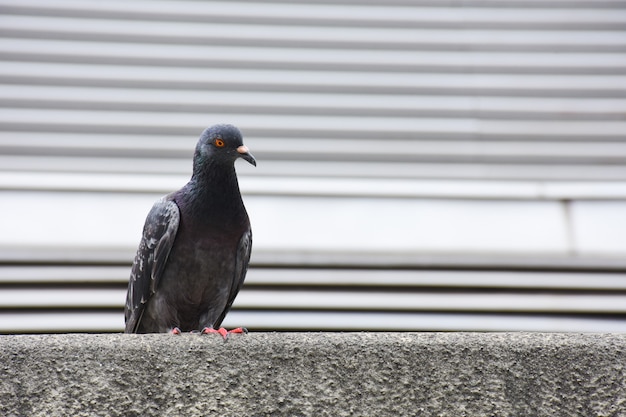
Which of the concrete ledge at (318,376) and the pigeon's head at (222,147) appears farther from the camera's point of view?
the pigeon's head at (222,147)

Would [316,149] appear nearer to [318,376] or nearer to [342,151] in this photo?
[342,151]

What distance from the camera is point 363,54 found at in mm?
5246

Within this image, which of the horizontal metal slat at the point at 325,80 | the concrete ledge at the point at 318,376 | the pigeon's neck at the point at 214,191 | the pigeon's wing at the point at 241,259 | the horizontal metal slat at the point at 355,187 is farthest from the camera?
the horizontal metal slat at the point at 325,80

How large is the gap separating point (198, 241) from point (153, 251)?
227 millimetres

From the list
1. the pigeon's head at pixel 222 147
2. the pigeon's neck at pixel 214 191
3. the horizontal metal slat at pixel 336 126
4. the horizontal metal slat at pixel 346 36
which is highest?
the horizontal metal slat at pixel 346 36

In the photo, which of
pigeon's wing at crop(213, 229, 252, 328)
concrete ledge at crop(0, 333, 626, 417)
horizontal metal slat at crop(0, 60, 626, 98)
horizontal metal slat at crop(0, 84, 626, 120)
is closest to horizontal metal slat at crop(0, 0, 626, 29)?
horizontal metal slat at crop(0, 60, 626, 98)

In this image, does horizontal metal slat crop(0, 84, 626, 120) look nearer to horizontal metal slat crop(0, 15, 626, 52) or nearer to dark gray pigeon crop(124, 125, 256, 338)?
horizontal metal slat crop(0, 15, 626, 52)

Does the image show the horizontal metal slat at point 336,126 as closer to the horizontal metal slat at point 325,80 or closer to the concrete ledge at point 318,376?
the horizontal metal slat at point 325,80

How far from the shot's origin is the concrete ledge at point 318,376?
2094 mm

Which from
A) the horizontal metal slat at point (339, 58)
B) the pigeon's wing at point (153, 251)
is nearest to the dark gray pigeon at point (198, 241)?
the pigeon's wing at point (153, 251)

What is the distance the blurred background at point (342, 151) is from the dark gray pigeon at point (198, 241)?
879 mm

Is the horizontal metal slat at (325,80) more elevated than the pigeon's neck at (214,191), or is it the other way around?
the horizontal metal slat at (325,80)

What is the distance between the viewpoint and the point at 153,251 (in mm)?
3840

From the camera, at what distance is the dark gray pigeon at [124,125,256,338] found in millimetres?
3789
